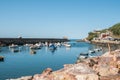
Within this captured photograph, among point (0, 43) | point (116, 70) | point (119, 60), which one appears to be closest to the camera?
point (116, 70)

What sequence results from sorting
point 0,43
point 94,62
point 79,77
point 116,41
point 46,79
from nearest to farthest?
point 79,77 < point 46,79 < point 94,62 < point 0,43 < point 116,41

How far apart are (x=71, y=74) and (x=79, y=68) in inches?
43.5

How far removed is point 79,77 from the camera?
19141 mm

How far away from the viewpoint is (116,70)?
24.5 metres

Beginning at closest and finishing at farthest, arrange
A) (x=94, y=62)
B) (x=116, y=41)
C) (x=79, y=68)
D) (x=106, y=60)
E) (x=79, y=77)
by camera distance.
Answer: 1. (x=79, y=77)
2. (x=79, y=68)
3. (x=106, y=60)
4. (x=94, y=62)
5. (x=116, y=41)

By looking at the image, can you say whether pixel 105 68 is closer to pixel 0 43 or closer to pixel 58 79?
pixel 58 79

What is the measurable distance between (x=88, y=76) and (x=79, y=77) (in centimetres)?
60

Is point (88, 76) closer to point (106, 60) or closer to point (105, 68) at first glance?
point (105, 68)

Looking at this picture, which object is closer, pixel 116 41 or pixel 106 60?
pixel 106 60

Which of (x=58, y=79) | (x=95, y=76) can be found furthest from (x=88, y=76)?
(x=58, y=79)

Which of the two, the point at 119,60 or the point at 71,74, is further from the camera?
the point at 119,60

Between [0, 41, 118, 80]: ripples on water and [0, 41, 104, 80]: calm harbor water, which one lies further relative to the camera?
[0, 41, 118, 80]: ripples on water

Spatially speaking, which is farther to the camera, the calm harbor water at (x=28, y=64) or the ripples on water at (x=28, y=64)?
the ripples on water at (x=28, y=64)

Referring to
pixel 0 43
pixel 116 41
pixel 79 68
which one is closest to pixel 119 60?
pixel 79 68
